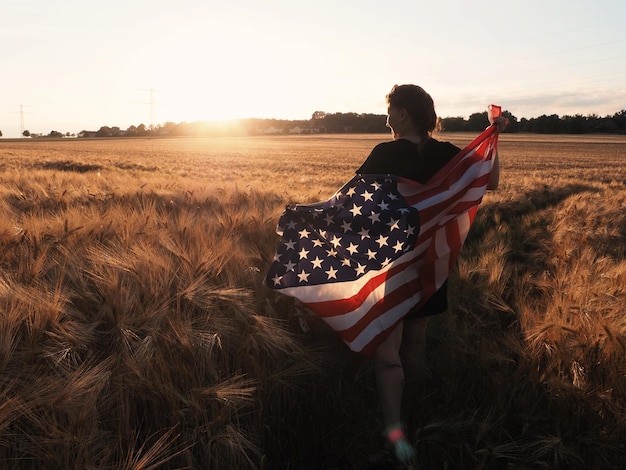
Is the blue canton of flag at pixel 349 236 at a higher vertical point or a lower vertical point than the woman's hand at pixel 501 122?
lower

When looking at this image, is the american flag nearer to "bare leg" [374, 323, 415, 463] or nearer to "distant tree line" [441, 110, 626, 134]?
"bare leg" [374, 323, 415, 463]

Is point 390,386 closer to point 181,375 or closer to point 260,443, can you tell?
point 260,443

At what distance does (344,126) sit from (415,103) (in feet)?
349

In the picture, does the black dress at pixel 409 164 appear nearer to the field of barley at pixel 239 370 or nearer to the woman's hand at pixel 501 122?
the field of barley at pixel 239 370

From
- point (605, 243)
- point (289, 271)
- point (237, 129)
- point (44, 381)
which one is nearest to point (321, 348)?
point (289, 271)

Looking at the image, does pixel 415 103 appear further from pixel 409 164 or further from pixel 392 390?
pixel 392 390

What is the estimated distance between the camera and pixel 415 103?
270cm

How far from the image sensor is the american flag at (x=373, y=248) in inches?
102

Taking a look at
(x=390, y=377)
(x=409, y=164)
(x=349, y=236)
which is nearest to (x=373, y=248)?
(x=349, y=236)

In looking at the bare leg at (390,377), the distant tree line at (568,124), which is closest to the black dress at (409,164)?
the bare leg at (390,377)

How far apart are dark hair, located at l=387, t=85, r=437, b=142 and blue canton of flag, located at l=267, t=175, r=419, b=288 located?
37cm

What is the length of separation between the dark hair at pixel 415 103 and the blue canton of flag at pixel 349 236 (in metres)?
0.37

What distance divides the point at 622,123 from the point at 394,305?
101 meters

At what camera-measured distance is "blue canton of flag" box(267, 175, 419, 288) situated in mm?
2635
